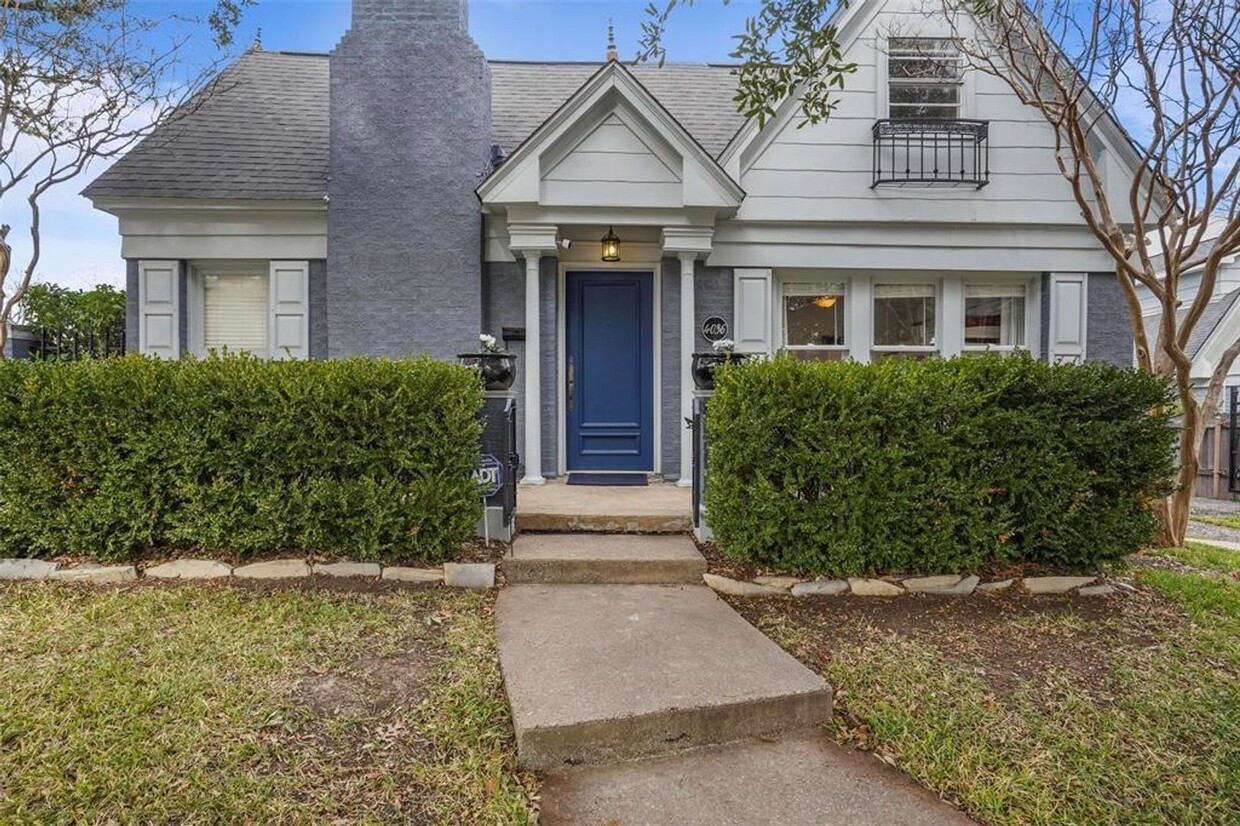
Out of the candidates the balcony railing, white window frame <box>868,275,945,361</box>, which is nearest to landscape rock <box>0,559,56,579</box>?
white window frame <box>868,275,945,361</box>

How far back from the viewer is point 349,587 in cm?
406

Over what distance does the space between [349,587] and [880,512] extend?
11.2 ft

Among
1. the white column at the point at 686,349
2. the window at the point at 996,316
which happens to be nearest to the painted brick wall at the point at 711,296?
the white column at the point at 686,349

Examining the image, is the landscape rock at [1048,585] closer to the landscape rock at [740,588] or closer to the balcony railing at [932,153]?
the landscape rock at [740,588]

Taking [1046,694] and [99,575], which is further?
[99,575]

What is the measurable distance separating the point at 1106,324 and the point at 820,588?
210 inches

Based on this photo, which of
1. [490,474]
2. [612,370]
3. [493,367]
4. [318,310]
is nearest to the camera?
[490,474]

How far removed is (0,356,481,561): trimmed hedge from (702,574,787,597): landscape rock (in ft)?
5.82

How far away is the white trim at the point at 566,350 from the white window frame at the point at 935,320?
239cm

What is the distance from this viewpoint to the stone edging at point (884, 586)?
4.20 m

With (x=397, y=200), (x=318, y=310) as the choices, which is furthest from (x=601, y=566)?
(x=318, y=310)

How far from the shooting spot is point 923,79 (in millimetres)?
6852

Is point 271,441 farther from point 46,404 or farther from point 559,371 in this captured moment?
point 559,371

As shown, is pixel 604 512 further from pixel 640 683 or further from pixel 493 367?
pixel 640 683
